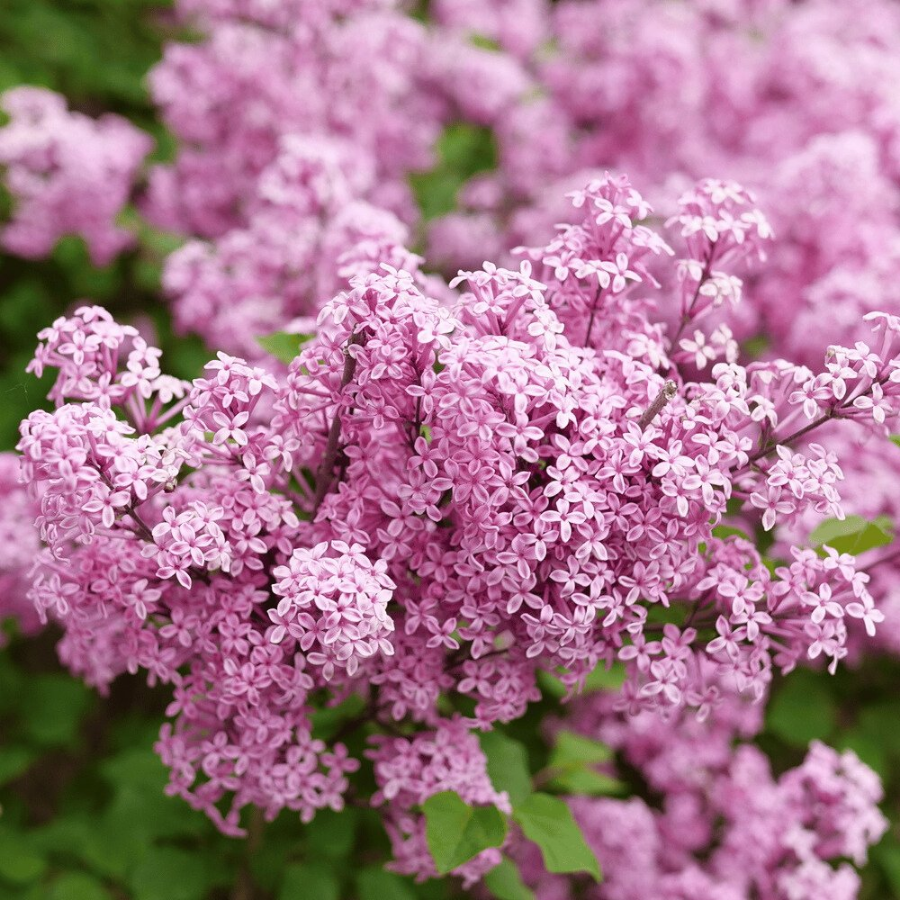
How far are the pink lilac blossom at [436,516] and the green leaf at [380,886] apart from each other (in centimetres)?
26

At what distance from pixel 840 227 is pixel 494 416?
2150 mm

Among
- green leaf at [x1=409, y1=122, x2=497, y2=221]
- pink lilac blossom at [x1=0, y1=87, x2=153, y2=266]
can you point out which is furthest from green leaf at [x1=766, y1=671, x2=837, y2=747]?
pink lilac blossom at [x1=0, y1=87, x2=153, y2=266]

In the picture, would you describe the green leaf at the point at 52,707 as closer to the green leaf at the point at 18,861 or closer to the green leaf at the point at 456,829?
the green leaf at the point at 18,861

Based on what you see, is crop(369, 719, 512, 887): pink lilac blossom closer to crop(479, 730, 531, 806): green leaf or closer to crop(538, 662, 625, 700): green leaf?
crop(479, 730, 531, 806): green leaf

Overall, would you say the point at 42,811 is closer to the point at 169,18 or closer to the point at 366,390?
the point at 366,390

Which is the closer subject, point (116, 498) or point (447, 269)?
point (116, 498)

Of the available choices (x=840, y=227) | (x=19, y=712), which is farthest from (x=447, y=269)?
(x=19, y=712)

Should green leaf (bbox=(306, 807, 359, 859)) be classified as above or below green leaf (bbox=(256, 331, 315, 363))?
below

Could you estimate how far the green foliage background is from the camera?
1892 mm

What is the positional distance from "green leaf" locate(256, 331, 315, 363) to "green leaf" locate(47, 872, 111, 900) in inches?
49.3

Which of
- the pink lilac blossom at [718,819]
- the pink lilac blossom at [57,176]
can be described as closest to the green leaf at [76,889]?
the pink lilac blossom at [718,819]

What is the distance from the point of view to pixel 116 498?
1.41 m

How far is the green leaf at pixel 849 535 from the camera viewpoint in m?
1.73

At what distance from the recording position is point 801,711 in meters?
2.92
